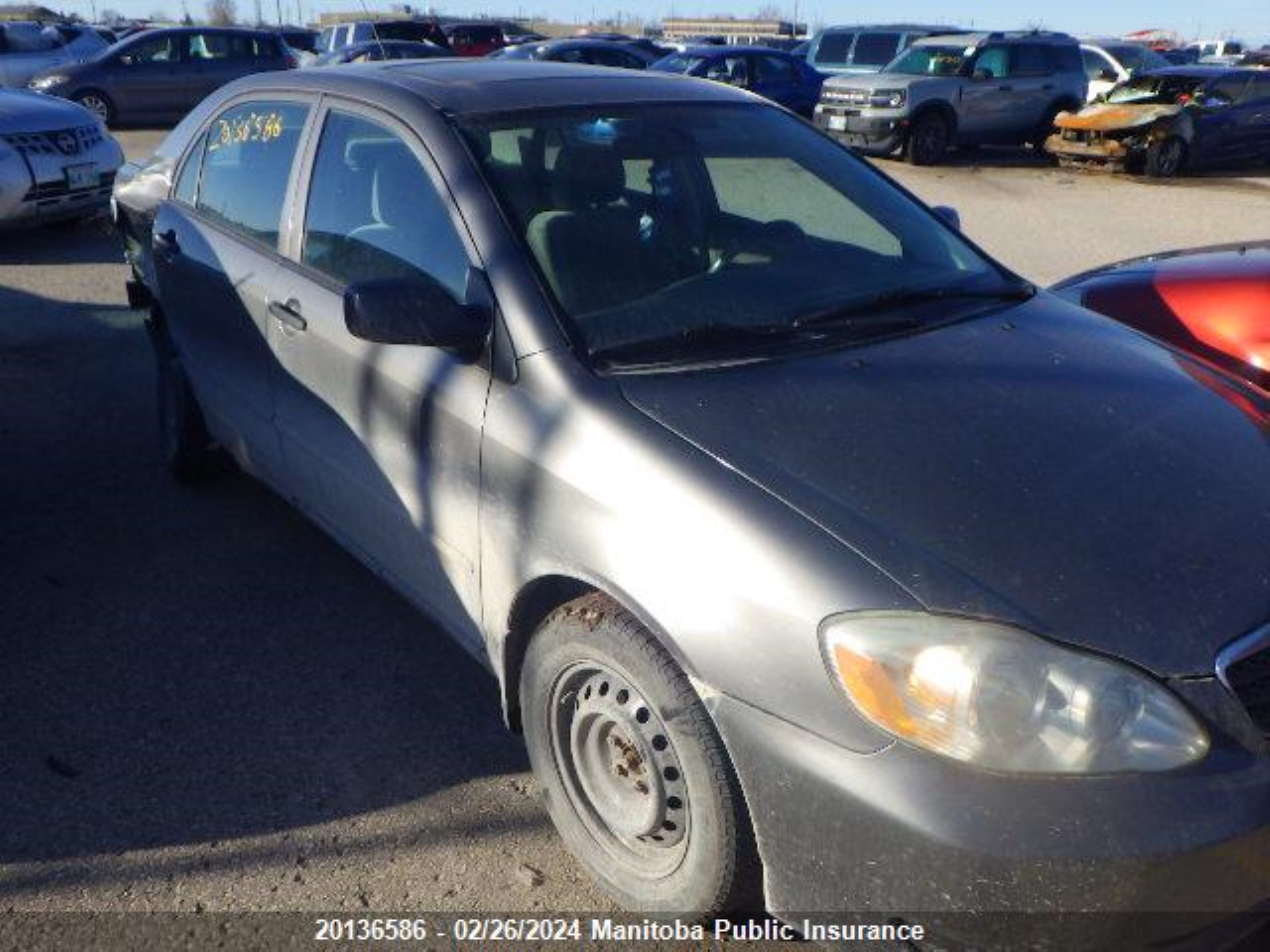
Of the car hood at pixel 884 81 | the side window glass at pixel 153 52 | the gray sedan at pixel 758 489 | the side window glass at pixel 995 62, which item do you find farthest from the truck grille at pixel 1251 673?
the side window glass at pixel 153 52

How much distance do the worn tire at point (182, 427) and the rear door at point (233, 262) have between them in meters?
0.13

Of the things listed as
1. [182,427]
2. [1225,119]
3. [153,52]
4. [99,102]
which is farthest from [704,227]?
[153,52]

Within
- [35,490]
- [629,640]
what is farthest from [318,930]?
[35,490]

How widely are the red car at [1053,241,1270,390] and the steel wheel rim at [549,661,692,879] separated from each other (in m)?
2.71

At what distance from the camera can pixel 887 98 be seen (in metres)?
16.0

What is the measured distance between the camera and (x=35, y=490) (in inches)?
182

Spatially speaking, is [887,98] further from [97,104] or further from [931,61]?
[97,104]

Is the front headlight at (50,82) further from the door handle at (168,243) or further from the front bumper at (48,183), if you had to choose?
the door handle at (168,243)

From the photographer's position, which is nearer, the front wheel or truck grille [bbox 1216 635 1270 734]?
truck grille [bbox 1216 635 1270 734]

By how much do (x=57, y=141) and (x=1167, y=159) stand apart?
13.7m

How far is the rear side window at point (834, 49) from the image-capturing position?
2047 centimetres

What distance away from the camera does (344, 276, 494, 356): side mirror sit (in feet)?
8.31

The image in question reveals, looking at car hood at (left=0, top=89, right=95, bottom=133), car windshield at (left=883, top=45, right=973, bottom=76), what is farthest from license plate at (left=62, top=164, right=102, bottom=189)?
car windshield at (left=883, top=45, right=973, bottom=76)

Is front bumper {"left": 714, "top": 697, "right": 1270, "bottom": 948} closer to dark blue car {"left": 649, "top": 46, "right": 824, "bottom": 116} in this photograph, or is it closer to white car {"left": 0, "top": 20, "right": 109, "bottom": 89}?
dark blue car {"left": 649, "top": 46, "right": 824, "bottom": 116}
